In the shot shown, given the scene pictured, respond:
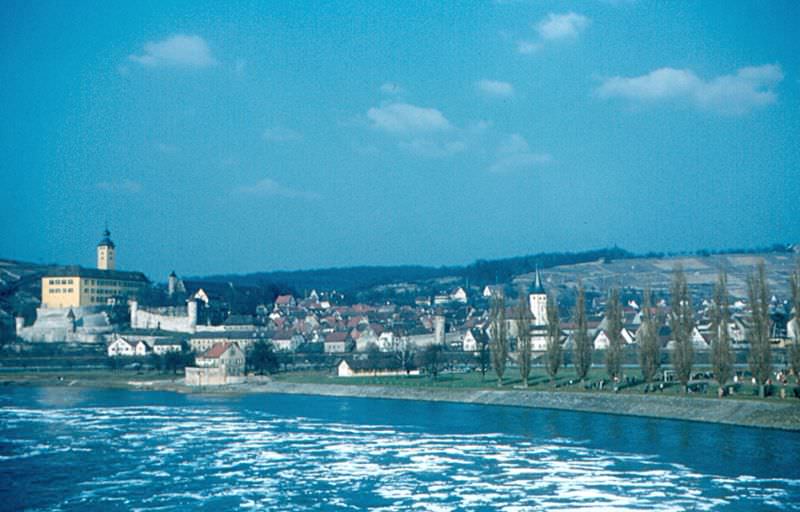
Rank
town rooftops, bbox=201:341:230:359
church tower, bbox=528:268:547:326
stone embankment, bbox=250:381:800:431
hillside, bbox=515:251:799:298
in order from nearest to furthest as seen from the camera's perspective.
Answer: stone embankment, bbox=250:381:800:431 → town rooftops, bbox=201:341:230:359 → church tower, bbox=528:268:547:326 → hillside, bbox=515:251:799:298

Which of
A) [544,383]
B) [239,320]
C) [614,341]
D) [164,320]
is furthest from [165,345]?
[614,341]

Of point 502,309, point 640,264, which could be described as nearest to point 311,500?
point 502,309

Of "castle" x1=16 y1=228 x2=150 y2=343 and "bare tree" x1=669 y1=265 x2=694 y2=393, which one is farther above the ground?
"castle" x1=16 y1=228 x2=150 y2=343

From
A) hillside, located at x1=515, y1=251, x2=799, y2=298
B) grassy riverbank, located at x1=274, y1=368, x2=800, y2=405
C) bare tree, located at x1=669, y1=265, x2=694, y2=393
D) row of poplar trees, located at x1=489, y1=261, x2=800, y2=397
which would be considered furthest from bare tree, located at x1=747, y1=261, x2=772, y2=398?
hillside, located at x1=515, y1=251, x2=799, y2=298

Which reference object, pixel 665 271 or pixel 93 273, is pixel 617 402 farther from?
pixel 665 271

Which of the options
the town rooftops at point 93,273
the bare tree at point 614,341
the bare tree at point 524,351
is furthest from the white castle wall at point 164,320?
the bare tree at point 614,341

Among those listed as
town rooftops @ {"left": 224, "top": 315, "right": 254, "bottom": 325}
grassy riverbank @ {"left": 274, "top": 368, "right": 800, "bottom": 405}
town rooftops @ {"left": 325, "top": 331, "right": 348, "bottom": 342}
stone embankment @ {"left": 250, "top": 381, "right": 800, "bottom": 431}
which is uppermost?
town rooftops @ {"left": 224, "top": 315, "right": 254, "bottom": 325}

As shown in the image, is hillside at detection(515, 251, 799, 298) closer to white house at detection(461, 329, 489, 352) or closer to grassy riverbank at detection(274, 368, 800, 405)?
white house at detection(461, 329, 489, 352)
